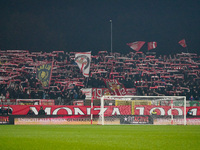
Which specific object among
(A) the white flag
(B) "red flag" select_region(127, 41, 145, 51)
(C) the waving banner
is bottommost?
(C) the waving banner

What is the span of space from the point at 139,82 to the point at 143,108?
30.4 ft

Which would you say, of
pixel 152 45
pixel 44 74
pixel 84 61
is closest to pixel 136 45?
pixel 152 45

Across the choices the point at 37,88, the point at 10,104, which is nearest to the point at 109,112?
the point at 10,104

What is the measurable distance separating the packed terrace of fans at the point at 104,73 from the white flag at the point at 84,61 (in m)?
0.43

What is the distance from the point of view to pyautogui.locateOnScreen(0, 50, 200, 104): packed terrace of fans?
2978 cm

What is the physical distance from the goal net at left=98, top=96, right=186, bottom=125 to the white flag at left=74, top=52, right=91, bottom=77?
31.2 feet

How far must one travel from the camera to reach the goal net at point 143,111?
841 inches

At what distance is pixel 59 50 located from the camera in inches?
1358

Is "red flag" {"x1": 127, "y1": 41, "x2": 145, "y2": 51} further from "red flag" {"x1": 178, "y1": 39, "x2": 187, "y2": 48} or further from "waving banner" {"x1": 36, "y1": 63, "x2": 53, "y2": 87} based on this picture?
"waving banner" {"x1": 36, "y1": 63, "x2": 53, "y2": 87}

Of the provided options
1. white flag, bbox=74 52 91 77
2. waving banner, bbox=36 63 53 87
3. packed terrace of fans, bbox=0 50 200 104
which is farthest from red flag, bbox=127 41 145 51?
waving banner, bbox=36 63 53 87

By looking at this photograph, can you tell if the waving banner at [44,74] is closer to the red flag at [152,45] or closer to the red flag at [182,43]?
the red flag at [152,45]

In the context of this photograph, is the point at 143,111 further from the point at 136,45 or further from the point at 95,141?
the point at 95,141

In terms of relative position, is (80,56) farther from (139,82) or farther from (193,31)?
(193,31)

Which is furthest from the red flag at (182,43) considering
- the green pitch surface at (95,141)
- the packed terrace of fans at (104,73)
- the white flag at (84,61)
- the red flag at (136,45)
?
the green pitch surface at (95,141)
